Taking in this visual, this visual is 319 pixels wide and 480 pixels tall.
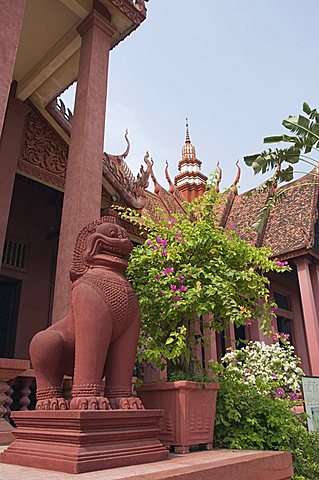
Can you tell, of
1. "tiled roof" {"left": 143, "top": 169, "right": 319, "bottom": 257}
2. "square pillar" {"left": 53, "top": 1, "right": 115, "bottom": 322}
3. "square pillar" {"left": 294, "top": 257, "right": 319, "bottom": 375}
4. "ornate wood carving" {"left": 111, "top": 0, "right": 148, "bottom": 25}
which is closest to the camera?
"square pillar" {"left": 53, "top": 1, "right": 115, "bottom": 322}

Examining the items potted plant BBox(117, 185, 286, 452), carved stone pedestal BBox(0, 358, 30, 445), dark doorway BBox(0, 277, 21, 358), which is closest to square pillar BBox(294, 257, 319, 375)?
dark doorway BBox(0, 277, 21, 358)

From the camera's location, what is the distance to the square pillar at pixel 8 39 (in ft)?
10.4

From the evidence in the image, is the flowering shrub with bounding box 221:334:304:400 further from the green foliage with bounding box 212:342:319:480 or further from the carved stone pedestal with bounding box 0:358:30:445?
the carved stone pedestal with bounding box 0:358:30:445

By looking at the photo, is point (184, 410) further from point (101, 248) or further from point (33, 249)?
point (33, 249)

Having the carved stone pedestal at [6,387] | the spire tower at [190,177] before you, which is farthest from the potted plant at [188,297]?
the spire tower at [190,177]

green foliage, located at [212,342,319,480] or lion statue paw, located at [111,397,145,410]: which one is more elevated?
lion statue paw, located at [111,397,145,410]

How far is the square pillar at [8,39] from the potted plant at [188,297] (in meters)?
1.58

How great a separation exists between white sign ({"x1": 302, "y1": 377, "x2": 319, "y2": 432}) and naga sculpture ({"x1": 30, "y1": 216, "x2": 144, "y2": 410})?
9.69ft

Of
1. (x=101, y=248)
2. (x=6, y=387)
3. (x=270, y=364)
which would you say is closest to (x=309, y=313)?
(x=270, y=364)

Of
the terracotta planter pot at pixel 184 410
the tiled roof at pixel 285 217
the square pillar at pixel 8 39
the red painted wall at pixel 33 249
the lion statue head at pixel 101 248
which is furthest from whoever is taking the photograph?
the tiled roof at pixel 285 217

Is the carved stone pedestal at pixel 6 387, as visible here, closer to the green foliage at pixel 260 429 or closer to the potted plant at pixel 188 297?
the potted plant at pixel 188 297

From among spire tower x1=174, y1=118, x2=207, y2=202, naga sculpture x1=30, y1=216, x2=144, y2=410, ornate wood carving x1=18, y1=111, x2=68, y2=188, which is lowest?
naga sculpture x1=30, y1=216, x2=144, y2=410

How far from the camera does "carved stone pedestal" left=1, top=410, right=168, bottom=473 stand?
5.88 ft

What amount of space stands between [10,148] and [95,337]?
182 inches
